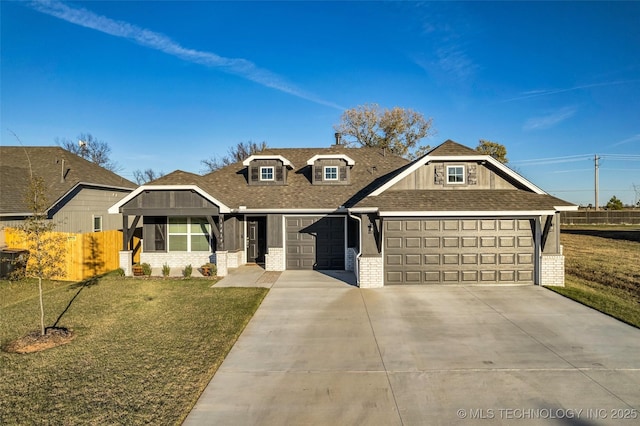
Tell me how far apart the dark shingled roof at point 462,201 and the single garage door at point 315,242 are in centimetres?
313

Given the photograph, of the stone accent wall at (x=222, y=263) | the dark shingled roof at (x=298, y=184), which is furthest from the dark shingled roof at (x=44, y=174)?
the stone accent wall at (x=222, y=263)

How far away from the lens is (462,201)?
11562 millimetres

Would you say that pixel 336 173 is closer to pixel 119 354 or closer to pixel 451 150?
pixel 451 150

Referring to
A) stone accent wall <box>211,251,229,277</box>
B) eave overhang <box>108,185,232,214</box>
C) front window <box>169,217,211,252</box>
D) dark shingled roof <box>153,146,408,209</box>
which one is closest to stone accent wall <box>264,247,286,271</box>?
stone accent wall <box>211,251,229,277</box>

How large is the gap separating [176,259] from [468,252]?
1236cm

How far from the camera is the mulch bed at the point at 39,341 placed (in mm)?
6469

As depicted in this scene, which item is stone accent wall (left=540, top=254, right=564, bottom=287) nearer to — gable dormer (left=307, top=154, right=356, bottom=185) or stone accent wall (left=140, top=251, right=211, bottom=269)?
gable dormer (left=307, top=154, right=356, bottom=185)

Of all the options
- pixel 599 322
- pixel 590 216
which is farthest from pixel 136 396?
pixel 590 216

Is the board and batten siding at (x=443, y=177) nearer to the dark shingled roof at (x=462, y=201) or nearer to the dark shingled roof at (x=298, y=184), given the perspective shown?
the dark shingled roof at (x=462, y=201)

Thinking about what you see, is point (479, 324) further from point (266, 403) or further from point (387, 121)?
point (387, 121)

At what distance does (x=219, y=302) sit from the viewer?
31.7 ft

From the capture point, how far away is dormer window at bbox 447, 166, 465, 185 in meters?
12.4

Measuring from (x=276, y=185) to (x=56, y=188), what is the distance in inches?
413

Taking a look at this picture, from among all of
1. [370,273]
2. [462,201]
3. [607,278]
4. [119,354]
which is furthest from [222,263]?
[607,278]
